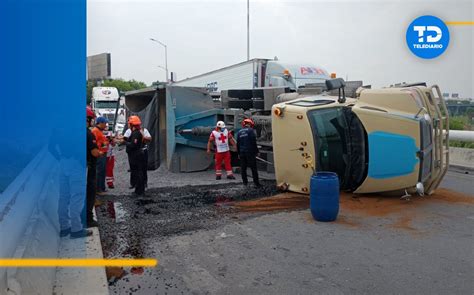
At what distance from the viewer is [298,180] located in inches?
325

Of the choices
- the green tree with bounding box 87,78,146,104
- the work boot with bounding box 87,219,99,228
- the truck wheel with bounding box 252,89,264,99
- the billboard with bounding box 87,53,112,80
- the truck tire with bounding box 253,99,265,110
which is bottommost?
the work boot with bounding box 87,219,99,228

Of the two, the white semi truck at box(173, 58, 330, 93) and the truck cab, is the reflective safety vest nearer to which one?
the truck cab

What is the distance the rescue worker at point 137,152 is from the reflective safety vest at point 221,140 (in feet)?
7.63

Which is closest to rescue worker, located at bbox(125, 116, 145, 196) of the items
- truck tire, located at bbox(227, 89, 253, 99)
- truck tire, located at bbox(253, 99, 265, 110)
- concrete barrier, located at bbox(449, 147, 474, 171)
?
truck tire, located at bbox(253, 99, 265, 110)

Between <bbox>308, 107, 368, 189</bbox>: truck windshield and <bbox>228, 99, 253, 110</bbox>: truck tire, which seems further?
<bbox>228, 99, 253, 110</bbox>: truck tire

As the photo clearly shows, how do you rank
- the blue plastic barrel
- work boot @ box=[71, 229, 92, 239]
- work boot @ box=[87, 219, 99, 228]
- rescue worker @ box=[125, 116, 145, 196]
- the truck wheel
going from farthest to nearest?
the truck wheel
rescue worker @ box=[125, 116, 145, 196]
the blue plastic barrel
work boot @ box=[87, 219, 99, 228]
work boot @ box=[71, 229, 92, 239]

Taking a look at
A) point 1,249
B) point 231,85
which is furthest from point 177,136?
point 1,249

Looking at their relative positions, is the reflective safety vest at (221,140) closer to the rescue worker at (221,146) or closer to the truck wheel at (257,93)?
the rescue worker at (221,146)

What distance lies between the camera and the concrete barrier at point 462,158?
12.6 m

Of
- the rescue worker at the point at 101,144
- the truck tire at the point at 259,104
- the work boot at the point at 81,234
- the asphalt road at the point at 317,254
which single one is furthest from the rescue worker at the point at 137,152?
the truck tire at the point at 259,104

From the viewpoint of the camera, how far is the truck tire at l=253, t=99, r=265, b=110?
1188cm

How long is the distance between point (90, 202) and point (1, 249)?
385 cm

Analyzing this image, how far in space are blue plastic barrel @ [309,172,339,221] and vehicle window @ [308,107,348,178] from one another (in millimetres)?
1381

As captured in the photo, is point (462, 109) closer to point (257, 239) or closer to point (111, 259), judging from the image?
point (257, 239)
